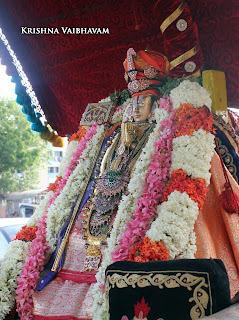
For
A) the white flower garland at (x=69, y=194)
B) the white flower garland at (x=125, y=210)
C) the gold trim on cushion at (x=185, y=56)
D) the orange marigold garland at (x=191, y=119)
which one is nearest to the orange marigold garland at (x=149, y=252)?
the white flower garland at (x=125, y=210)

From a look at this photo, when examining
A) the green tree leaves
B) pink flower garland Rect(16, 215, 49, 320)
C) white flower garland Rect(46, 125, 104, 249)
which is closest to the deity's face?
white flower garland Rect(46, 125, 104, 249)

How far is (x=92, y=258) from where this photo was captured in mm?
3350

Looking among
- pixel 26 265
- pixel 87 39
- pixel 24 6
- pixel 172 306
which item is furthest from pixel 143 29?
pixel 172 306

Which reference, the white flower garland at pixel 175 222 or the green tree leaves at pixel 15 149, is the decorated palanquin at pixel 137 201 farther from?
the green tree leaves at pixel 15 149

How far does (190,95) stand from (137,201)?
3.60 ft

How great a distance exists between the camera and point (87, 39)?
4.67 m

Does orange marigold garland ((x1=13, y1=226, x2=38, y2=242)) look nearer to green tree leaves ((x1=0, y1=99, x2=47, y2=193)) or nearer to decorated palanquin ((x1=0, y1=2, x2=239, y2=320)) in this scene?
decorated palanquin ((x1=0, y1=2, x2=239, y2=320))

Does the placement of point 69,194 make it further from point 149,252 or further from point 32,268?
point 149,252

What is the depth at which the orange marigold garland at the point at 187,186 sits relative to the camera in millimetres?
2882

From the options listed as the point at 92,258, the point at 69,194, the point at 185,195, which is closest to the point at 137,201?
the point at 185,195

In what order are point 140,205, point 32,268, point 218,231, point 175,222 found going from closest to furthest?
1. point 175,222
2. point 140,205
3. point 218,231
4. point 32,268

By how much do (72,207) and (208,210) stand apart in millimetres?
1433

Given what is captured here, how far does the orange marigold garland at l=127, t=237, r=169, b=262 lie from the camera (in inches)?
101

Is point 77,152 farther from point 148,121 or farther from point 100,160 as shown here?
point 148,121
